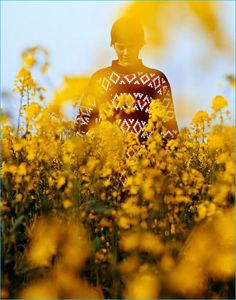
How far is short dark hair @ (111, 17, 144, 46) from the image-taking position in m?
5.07

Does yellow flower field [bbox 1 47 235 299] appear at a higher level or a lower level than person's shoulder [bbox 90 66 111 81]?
lower

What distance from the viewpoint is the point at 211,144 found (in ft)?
14.0

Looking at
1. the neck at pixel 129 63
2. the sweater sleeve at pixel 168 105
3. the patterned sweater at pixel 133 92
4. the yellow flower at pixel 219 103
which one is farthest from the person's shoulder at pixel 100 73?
the yellow flower at pixel 219 103

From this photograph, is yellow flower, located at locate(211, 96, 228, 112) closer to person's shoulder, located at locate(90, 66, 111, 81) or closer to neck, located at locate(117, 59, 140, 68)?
neck, located at locate(117, 59, 140, 68)

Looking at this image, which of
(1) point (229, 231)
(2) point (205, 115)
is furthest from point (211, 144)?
(1) point (229, 231)

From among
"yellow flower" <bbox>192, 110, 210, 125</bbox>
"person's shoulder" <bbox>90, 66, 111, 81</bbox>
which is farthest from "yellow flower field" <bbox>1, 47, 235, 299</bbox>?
"person's shoulder" <bbox>90, 66, 111, 81</bbox>

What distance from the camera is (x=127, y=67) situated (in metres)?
5.18

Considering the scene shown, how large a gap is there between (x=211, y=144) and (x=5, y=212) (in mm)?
1369

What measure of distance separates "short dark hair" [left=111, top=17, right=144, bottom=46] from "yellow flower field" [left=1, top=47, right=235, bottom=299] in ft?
3.13

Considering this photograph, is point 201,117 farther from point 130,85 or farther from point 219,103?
point 130,85

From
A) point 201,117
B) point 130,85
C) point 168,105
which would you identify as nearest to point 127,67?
point 130,85

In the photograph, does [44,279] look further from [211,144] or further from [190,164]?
[190,164]

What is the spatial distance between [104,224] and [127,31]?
1782 mm

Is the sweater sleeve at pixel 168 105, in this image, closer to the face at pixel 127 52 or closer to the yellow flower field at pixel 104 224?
the face at pixel 127 52
